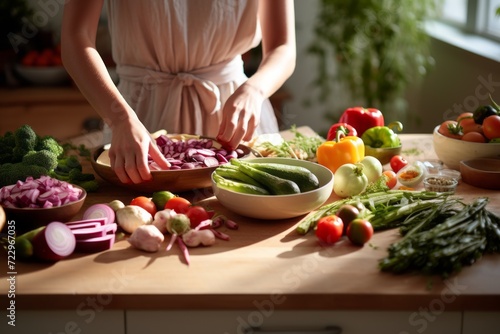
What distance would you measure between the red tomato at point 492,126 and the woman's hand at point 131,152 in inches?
38.2

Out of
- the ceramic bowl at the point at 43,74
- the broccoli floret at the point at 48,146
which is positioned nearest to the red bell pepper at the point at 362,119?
the broccoli floret at the point at 48,146

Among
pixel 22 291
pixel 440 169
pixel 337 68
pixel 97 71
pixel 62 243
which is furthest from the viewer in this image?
pixel 337 68

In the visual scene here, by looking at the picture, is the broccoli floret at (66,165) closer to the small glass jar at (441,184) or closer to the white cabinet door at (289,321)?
the white cabinet door at (289,321)

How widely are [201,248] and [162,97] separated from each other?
35.4 inches

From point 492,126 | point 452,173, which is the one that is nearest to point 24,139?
point 452,173

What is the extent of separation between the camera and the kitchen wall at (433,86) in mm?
3426

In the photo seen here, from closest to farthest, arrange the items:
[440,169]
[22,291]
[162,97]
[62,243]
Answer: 1. [22,291]
2. [62,243]
3. [440,169]
4. [162,97]

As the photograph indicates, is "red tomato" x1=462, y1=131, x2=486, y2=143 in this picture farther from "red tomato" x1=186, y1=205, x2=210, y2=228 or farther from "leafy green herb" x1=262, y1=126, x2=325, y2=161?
"red tomato" x1=186, y1=205, x2=210, y2=228

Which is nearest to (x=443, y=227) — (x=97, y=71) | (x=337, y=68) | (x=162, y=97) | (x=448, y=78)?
(x=97, y=71)

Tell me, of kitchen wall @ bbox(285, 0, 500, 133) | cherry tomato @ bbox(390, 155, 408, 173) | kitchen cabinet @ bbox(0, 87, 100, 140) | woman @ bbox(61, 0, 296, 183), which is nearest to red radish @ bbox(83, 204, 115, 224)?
woman @ bbox(61, 0, 296, 183)

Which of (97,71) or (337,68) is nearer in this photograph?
(97,71)

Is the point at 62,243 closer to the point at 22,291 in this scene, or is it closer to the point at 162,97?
the point at 22,291

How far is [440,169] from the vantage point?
6.29ft

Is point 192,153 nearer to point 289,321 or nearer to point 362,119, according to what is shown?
point 289,321
